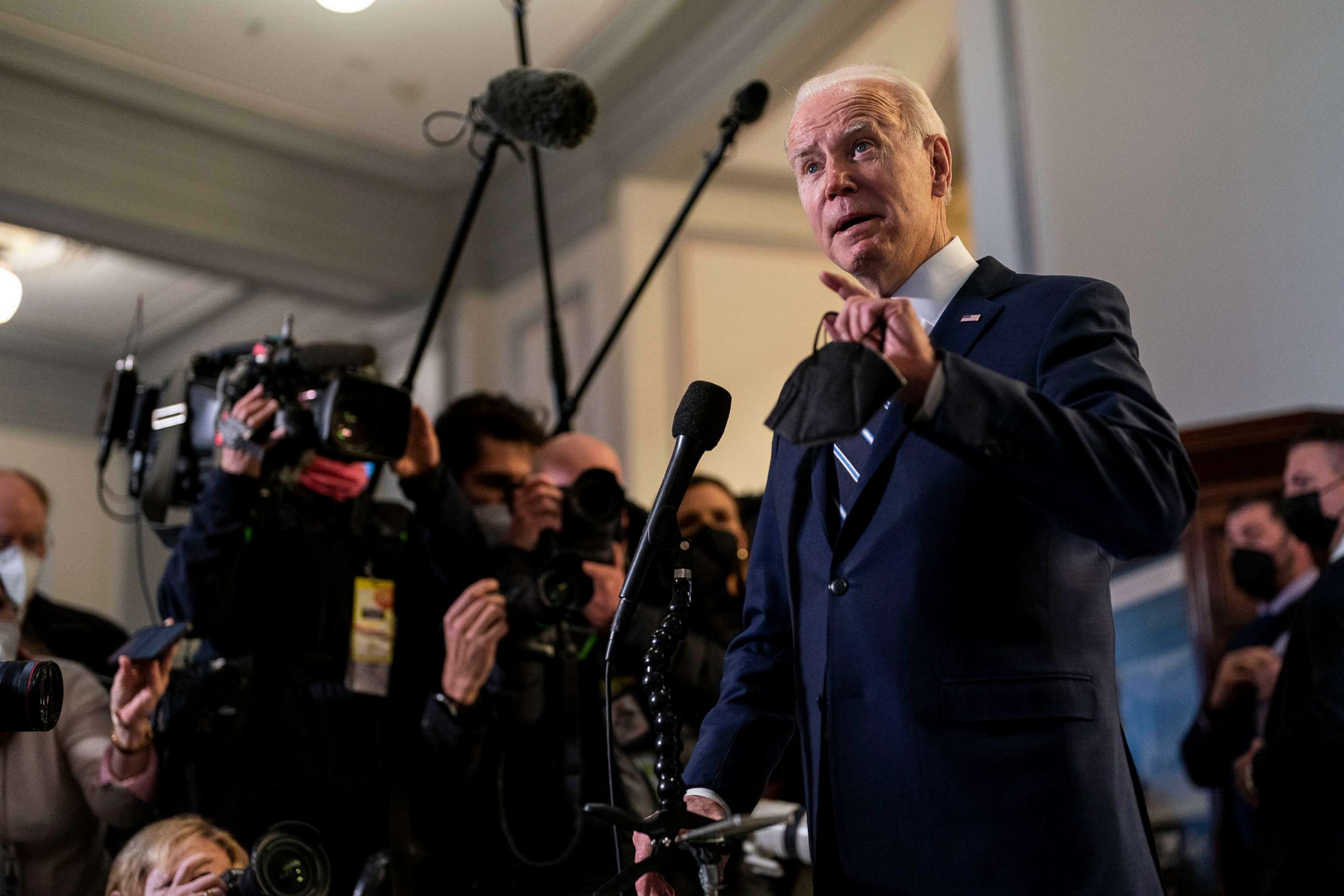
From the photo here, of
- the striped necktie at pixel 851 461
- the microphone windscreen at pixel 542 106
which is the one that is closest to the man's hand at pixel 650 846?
the striped necktie at pixel 851 461

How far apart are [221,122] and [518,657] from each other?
336 centimetres

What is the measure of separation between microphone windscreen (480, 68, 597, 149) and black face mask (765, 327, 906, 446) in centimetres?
167

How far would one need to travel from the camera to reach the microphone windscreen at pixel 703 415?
1268 mm

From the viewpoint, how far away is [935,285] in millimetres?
1329

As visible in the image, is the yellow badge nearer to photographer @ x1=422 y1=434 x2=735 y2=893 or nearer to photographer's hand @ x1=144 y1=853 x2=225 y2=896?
photographer @ x1=422 y1=434 x2=735 y2=893

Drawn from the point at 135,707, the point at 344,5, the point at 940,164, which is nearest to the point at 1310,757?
the point at 940,164

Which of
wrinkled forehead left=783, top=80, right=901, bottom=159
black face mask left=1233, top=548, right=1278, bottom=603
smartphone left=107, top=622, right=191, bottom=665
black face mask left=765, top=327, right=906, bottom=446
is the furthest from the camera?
black face mask left=1233, top=548, right=1278, bottom=603

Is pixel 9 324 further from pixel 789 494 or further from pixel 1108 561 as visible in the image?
pixel 1108 561

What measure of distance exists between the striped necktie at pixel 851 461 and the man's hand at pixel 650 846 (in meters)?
0.32

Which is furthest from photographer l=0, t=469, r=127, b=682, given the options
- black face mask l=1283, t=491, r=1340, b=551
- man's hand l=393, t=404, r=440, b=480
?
black face mask l=1283, t=491, r=1340, b=551

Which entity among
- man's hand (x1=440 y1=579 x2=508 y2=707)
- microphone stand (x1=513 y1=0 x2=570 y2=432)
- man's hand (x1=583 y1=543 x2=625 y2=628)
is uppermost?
microphone stand (x1=513 y1=0 x2=570 y2=432)

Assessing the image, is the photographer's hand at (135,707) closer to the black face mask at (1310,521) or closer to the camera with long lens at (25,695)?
the camera with long lens at (25,695)

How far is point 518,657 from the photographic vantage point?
86.1 inches

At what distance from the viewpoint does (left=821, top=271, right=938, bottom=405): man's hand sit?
3.26ft
